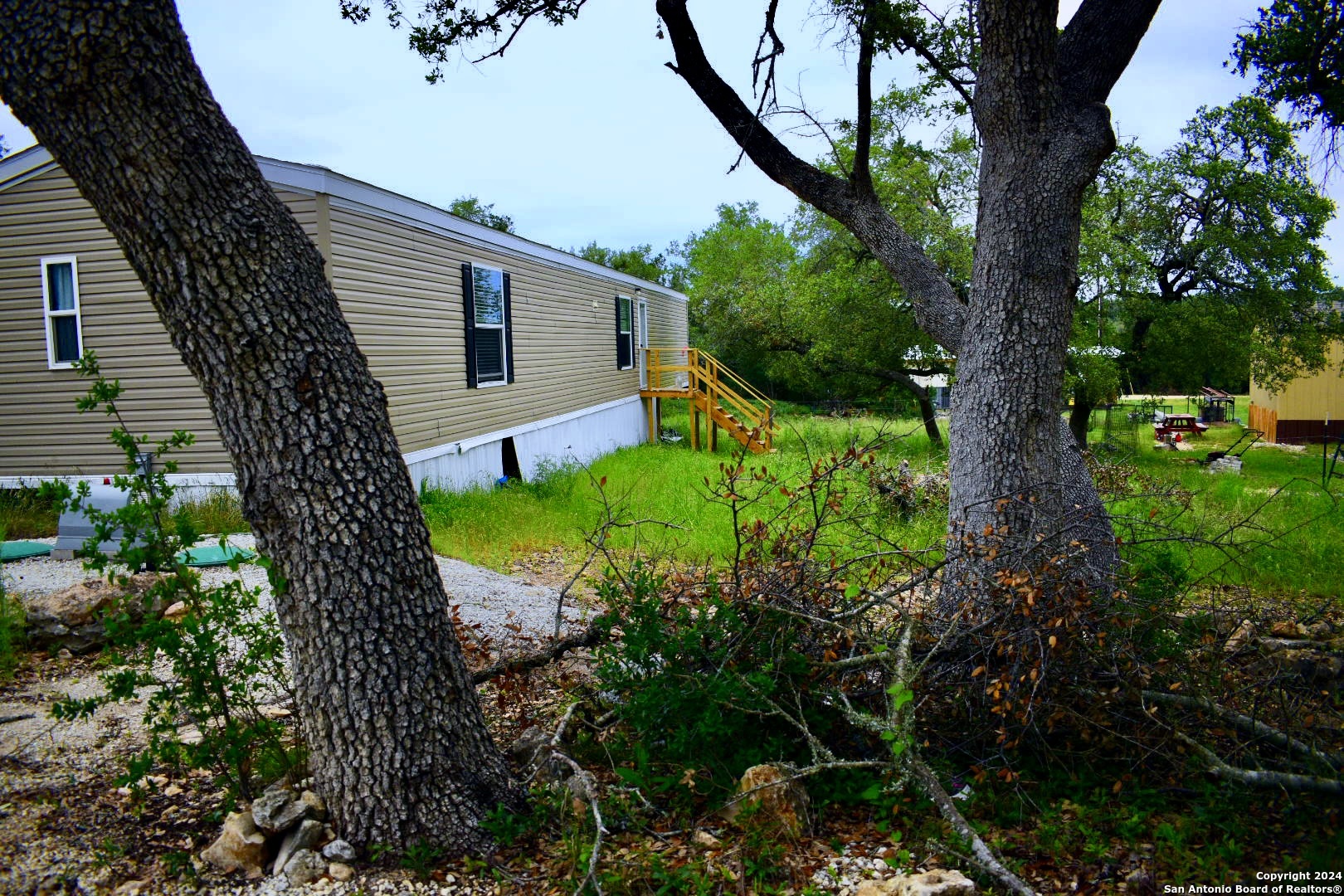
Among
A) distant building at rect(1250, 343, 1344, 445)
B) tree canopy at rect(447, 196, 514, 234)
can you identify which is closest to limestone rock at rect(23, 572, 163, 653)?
distant building at rect(1250, 343, 1344, 445)

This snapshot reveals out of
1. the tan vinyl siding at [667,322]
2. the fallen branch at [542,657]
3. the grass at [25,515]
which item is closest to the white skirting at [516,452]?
the grass at [25,515]

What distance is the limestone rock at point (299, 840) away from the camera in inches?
113

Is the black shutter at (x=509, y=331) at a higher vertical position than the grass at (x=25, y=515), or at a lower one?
higher

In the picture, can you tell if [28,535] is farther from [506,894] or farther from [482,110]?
[482,110]

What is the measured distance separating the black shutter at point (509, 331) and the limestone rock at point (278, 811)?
33.5ft

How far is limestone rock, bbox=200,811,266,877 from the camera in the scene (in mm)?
2836

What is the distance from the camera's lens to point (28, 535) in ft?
27.4

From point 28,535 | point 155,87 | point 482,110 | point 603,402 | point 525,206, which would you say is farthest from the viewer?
point 525,206

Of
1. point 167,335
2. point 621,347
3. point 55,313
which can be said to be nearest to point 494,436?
point 167,335

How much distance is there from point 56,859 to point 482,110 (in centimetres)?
3988

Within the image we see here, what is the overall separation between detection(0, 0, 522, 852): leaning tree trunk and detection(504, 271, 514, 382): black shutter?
32.6ft

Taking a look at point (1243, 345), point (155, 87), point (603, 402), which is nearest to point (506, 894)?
point (155, 87)

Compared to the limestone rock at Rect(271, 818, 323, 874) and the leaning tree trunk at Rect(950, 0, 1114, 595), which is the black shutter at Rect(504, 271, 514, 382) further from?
the limestone rock at Rect(271, 818, 323, 874)

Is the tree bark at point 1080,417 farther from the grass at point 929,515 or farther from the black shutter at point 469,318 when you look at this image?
the black shutter at point 469,318
